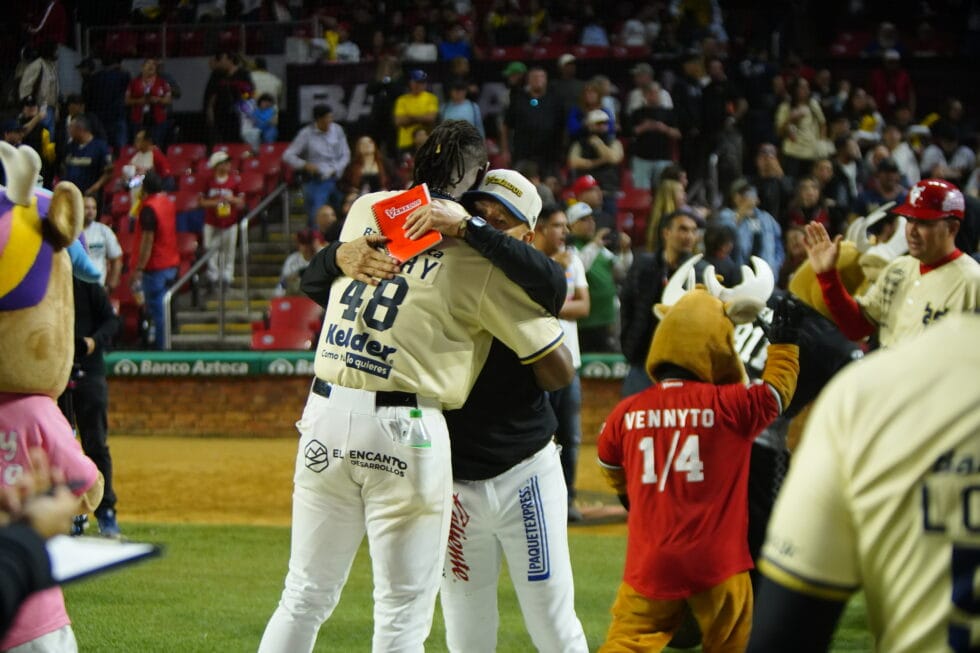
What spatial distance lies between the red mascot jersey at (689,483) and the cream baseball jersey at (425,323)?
736 mm

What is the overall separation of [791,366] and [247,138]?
14373 mm

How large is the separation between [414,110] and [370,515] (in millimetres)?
12870

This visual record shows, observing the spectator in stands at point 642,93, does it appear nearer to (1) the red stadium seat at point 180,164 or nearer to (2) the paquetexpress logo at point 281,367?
(2) the paquetexpress logo at point 281,367

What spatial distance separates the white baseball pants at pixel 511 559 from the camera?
4.19m

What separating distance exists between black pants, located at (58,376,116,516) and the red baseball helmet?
4792 mm

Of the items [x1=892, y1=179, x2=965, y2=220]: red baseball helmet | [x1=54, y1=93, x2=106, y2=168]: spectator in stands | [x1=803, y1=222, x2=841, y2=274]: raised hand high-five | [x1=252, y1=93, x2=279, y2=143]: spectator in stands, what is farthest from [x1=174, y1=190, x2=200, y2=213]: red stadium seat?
[x1=892, y1=179, x2=965, y2=220]: red baseball helmet

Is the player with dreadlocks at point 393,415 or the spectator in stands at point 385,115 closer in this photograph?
the player with dreadlocks at point 393,415

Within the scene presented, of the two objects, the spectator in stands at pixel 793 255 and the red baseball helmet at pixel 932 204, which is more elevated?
the red baseball helmet at pixel 932 204

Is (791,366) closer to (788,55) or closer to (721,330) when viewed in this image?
(721,330)

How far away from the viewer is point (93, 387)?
7992 millimetres

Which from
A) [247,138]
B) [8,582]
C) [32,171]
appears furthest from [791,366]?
[247,138]

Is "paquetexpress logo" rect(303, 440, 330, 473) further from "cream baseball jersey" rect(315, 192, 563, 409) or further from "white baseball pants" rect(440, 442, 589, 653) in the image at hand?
"white baseball pants" rect(440, 442, 589, 653)

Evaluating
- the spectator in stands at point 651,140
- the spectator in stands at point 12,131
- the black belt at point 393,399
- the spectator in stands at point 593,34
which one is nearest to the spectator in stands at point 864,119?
the spectator in stands at point 651,140

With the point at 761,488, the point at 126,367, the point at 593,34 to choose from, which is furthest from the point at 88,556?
the point at 593,34
